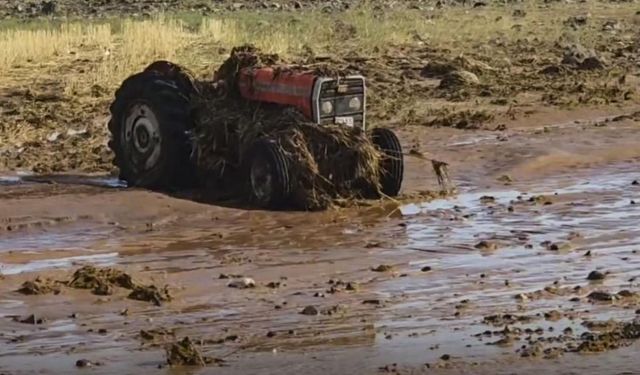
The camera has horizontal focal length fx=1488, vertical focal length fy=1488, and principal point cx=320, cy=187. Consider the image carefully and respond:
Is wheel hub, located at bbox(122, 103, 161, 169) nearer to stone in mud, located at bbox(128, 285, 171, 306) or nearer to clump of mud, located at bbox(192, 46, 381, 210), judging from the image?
clump of mud, located at bbox(192, 46, 381, 210)

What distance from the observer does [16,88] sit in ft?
72.8

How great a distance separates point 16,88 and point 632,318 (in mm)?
14843

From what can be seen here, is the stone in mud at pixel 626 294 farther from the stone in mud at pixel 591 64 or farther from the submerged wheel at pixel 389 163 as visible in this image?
the stone in mud at pixel 591 64

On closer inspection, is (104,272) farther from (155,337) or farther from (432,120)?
(432,120)

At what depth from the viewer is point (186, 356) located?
8.02m

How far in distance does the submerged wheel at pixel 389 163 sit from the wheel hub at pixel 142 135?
2.10 meters

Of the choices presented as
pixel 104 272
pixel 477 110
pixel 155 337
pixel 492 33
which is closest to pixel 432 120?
pixel 477 110

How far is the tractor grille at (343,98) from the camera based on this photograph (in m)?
13.4

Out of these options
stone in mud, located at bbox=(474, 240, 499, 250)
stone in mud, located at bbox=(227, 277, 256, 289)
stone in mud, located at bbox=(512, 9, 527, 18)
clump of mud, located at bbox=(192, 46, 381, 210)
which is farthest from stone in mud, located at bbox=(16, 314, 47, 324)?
stone in mud, located at bbox=(512, 9, 527, 18)

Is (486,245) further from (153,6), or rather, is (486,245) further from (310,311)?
(153,6)

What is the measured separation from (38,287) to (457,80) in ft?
46.3

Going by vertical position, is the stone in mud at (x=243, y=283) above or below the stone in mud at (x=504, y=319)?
below

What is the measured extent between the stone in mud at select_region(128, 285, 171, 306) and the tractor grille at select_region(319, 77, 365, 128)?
388 cm

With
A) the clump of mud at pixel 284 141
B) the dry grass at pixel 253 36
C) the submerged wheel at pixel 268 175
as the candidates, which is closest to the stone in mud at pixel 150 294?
the submerged wheel at pixel 268 175
